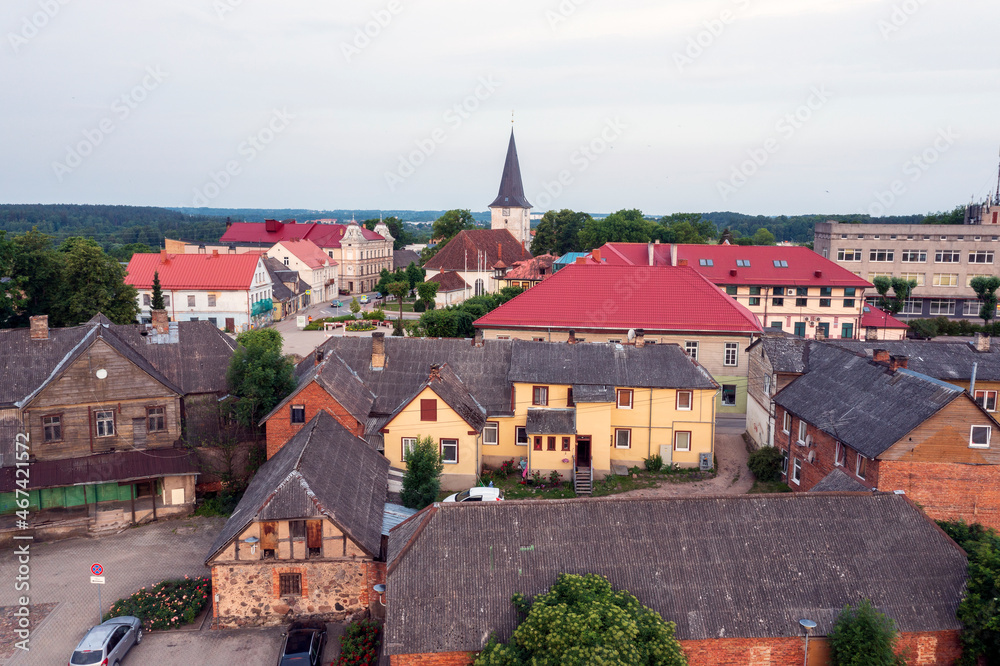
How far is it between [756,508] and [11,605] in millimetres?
23421

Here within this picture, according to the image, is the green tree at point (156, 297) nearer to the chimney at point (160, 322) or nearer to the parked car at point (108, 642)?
the chimney at point (160, 322)

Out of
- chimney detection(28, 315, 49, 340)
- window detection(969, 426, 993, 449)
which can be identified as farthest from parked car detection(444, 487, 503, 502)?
chimney detection(28, 315, 49, 340)

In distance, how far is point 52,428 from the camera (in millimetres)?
27703

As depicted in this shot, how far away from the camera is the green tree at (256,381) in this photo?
30703 millimetres

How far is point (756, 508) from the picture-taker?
19031mm

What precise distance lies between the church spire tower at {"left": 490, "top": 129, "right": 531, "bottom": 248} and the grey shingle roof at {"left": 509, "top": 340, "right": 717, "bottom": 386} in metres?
76.0

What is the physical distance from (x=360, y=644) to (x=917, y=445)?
64.5 feet

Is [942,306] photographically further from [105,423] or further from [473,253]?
[105,423]

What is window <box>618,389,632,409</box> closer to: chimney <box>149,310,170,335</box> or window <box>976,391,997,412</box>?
window <box>976,391,997,412</box>

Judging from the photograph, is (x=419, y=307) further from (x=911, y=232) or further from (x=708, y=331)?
(x=911, y=232)

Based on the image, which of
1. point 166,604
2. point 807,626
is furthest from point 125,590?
point 807,626

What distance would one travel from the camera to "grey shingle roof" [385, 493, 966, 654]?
16859mm

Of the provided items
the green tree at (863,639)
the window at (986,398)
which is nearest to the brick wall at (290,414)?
the green tree at (863,639)

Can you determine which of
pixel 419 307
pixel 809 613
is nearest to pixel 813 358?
pixel 809 613
